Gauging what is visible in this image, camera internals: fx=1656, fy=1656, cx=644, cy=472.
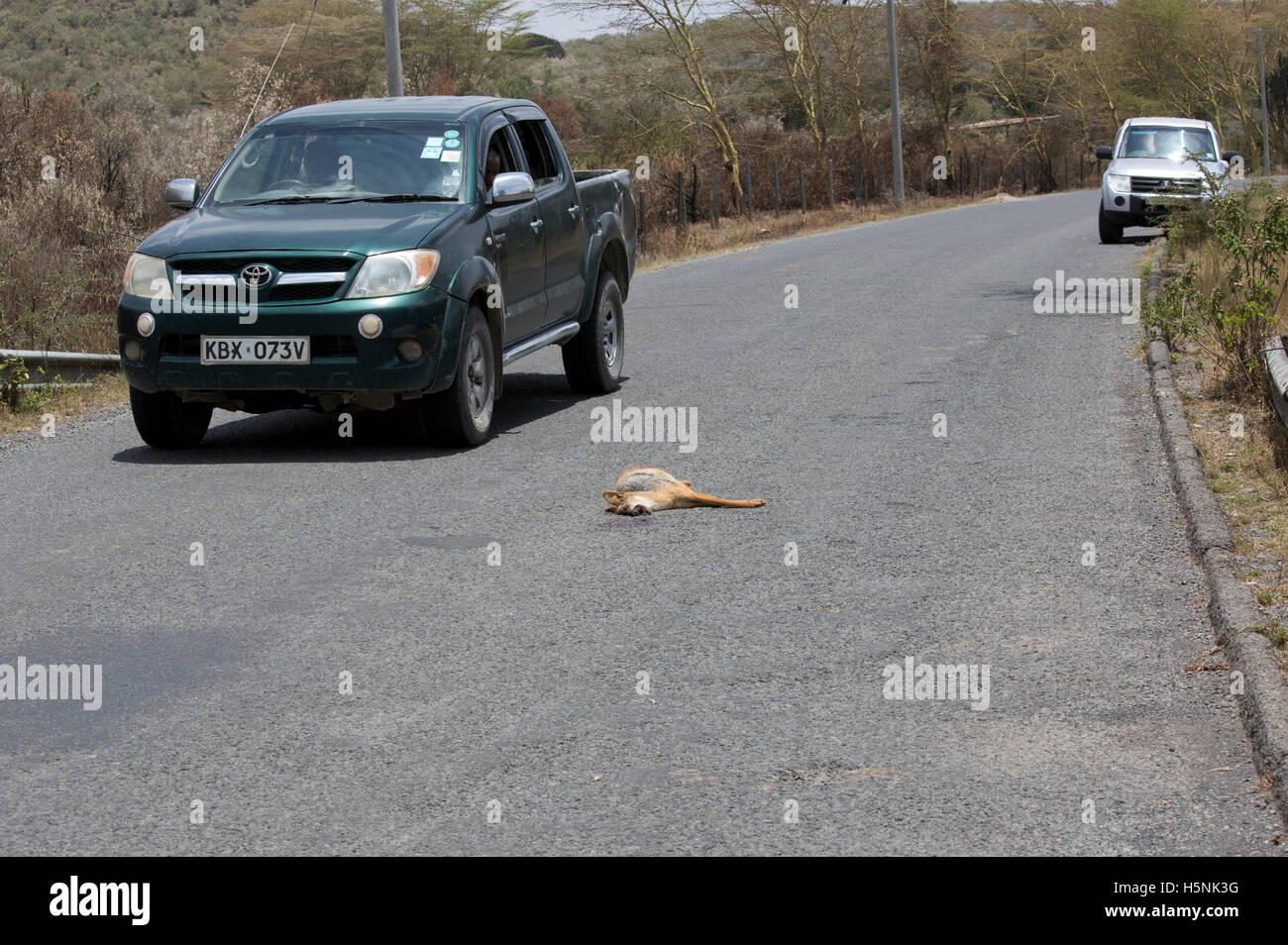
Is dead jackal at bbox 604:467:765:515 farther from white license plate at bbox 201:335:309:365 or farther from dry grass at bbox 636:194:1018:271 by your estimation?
dry grass at bbox 636:194:1018:271

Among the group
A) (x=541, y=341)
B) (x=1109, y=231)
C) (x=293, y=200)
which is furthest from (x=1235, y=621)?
(x=1109, y=231)

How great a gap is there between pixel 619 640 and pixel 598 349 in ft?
19.4

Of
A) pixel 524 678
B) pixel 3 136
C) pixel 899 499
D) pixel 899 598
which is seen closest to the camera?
pixel 524 678

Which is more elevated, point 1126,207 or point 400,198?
point 400,198

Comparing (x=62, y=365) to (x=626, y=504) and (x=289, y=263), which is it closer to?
(x=289, y=263)

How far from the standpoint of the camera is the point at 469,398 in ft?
30.7

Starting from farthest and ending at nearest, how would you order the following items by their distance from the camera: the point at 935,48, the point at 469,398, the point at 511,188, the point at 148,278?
the point at 935,48, the point at 511,188, the point at 469,398, the point at 148,278

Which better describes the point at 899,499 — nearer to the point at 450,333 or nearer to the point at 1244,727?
the point at 450,333

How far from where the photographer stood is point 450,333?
353 inches

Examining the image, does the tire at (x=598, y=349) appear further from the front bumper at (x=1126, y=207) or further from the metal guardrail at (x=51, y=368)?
the front bumper at (x=1126, y=207)

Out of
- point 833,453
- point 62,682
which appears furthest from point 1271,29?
point 62,682

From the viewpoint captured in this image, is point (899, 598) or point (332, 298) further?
point (332, 298)

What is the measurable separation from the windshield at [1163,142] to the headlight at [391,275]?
1883cm

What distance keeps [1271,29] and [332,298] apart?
7621 cm
